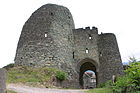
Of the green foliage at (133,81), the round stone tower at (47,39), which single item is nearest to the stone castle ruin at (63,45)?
the round stone tower at (47,39)

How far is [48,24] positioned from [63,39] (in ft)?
8.55

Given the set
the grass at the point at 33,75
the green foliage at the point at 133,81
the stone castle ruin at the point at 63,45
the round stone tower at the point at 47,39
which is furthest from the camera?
the stone castle ruin at the point at 63,45

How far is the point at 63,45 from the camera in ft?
80.2

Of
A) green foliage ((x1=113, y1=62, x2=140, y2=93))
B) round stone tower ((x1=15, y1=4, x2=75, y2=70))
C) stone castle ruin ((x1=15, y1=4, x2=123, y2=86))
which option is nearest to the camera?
green foliage ((x1=113, y1=62, x2=140, y2=93))

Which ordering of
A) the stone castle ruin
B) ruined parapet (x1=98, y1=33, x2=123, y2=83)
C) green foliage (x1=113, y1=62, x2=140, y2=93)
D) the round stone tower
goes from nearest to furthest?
green foliage (x1=113, y1=62, x2=140, y2=93) → the round stone tower → the stone castle ruin → ruined parapet (x1=98, y1=33, x2=123, y2=83)

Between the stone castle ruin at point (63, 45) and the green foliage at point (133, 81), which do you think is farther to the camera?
the stone castle ruin at point (63, 45)

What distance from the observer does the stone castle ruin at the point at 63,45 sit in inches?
909

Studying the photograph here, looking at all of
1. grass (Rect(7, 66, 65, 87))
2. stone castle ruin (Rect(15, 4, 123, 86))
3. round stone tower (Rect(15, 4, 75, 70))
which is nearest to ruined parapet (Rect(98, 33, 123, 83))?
stone castle ruin (Rect(15, 4, 123, 86))

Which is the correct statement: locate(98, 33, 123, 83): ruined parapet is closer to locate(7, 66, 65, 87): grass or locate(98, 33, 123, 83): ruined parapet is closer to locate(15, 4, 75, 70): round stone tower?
locate(15, 4, 75, 70): round stone tower

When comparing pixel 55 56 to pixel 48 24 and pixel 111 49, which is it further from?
pixel 111 49

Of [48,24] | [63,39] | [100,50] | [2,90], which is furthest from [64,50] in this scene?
[2,90]

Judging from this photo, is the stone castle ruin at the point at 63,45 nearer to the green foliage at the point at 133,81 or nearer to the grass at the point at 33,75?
the grass at the point at 33,75

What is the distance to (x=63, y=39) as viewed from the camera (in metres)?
24.9

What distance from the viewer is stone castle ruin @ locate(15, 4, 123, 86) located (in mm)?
23078
